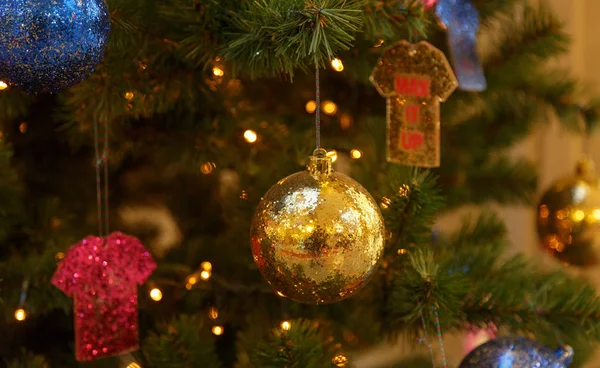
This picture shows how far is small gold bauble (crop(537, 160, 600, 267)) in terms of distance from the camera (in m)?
0.93

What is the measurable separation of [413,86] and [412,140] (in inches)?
2.0

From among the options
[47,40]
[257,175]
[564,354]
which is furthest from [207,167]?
[564,354]

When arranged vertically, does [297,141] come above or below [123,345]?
above

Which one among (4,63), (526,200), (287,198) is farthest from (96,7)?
(526,200)

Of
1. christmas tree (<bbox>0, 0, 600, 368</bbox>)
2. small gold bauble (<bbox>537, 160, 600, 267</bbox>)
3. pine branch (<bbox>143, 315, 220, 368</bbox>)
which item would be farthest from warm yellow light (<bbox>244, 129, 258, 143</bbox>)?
small gold bauble (<bbox>537, 160, 600, 267</bbox>)

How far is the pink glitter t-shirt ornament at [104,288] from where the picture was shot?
2.11ft

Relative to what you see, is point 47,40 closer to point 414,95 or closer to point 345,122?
point 414,95

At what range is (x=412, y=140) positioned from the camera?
0.69 meters

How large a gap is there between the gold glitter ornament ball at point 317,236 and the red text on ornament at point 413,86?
0.16m

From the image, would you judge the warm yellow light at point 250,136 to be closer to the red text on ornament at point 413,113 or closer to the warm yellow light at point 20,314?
the red text on ornament at point 413,113

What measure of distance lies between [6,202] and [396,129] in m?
0.41

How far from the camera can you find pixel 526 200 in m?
1.07

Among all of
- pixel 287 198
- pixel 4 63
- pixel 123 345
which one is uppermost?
pixel 4 63

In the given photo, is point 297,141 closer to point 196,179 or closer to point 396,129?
point 396,129
